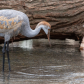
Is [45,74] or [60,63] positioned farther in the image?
[60,63]

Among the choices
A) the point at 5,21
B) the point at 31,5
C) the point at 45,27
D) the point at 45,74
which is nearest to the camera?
the point at 45,74

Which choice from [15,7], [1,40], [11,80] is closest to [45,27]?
[11,80]

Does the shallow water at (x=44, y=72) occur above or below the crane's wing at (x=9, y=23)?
below

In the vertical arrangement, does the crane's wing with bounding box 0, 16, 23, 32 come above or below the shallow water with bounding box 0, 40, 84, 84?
above

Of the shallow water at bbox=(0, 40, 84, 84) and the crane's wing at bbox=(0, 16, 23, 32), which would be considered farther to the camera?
the crane's wing at bbox=(0, 16, 23, 32)

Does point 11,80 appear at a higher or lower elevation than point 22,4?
lower

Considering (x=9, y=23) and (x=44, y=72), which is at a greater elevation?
(x=9, y=23)

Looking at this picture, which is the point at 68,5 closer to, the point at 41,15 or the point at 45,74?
the point at 41,15

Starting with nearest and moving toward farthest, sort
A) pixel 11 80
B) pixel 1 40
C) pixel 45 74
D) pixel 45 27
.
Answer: pixel 11 80
pixel 45 74
pixel 45 27
pixel 1 40

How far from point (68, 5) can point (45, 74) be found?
483 cm

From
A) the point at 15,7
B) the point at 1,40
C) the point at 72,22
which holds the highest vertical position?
the point at 15,7

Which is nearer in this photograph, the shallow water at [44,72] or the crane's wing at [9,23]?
the shallow water at [44,72]

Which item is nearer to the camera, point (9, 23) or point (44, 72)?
point (44, 72)

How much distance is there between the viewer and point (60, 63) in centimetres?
735
